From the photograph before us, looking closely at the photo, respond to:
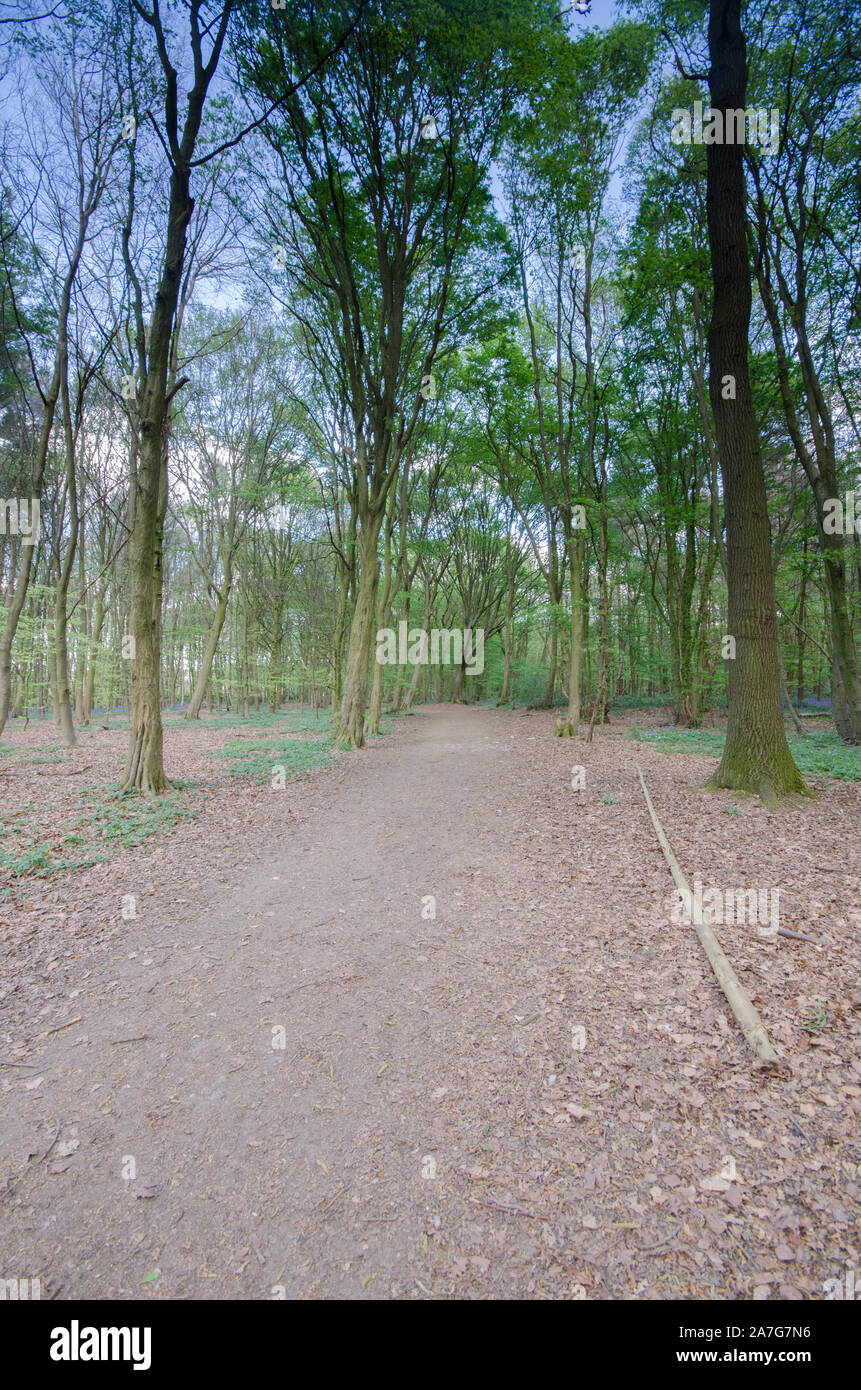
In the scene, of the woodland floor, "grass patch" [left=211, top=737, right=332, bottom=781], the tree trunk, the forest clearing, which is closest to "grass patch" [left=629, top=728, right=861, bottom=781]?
the forest clearing

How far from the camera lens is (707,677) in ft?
55.6

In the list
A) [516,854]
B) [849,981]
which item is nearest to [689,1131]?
[849,981]

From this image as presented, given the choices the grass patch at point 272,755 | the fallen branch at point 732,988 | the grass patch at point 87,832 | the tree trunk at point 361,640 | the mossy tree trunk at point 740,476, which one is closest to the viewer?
the fallen branch at point 732,988

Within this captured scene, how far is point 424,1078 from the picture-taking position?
2.76 m

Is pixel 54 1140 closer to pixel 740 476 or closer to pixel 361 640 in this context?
pixel 740 476

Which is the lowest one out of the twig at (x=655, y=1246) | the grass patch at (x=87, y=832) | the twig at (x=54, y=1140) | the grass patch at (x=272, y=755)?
the twig at (x=54, y=1140)

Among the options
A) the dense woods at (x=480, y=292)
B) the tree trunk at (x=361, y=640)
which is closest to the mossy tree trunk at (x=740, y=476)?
the dense woods at (x=480, y=292)

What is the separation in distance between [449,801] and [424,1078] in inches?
224

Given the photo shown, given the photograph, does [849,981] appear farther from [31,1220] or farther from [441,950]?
[31,1220]

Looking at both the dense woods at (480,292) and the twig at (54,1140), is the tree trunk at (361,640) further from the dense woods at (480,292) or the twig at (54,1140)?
the twig at (54,1140)

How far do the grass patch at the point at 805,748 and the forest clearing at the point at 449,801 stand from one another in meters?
0.29

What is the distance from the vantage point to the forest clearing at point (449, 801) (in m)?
1.99

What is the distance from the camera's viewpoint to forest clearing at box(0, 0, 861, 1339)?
199 centimetres

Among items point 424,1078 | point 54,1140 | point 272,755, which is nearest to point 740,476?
point 424,1078
